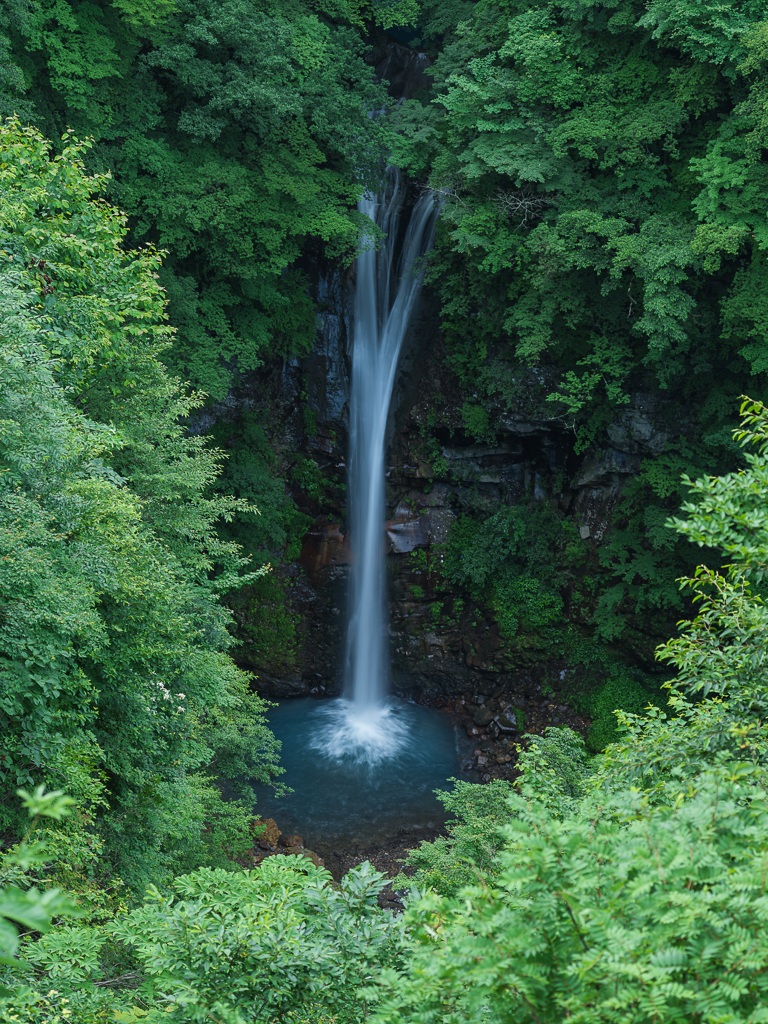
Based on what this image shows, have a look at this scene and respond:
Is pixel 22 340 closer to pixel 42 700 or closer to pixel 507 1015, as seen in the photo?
pixel 42 700

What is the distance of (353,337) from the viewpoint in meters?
16.5

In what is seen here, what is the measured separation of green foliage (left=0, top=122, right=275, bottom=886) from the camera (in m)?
4.78

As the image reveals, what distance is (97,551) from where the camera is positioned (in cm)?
550

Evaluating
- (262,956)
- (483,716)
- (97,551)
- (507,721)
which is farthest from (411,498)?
(262,956)

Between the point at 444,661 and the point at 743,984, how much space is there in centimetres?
1453

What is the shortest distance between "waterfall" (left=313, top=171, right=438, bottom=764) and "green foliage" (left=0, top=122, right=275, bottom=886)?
621 centimetres

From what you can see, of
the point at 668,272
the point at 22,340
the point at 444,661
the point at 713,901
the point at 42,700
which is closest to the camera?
the point at 713,901

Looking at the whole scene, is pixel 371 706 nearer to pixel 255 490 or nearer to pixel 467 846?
pixel 255 490

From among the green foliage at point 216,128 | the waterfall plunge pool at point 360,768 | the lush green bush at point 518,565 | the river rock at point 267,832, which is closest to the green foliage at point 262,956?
the river rock at point 267,832

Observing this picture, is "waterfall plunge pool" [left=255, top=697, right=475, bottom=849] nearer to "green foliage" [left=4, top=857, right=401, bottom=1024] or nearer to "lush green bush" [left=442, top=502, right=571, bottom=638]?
"lush green bush" [left=442, top=502, right=571, bottom=638]

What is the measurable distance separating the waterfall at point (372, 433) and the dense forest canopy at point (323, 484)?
3.65 feet

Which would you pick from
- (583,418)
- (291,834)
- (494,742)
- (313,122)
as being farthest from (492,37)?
(291,834)

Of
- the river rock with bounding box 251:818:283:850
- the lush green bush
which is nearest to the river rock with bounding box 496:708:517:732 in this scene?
the lush green bush

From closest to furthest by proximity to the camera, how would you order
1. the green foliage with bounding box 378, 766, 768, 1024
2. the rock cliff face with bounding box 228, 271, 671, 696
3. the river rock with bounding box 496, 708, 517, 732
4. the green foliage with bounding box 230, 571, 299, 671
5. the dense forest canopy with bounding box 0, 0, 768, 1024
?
the green foliage with bounding box 378, 766, 768, 1024 → the dense forest canopy with bounding box 0, 0, 768, 1024 → the river rock with bounding box 496, 708, 517, 732 → the green foliage with bounding box 230, 571, 299, 671 → the rock cliff face with bounding box 228, 271, 671, 696
